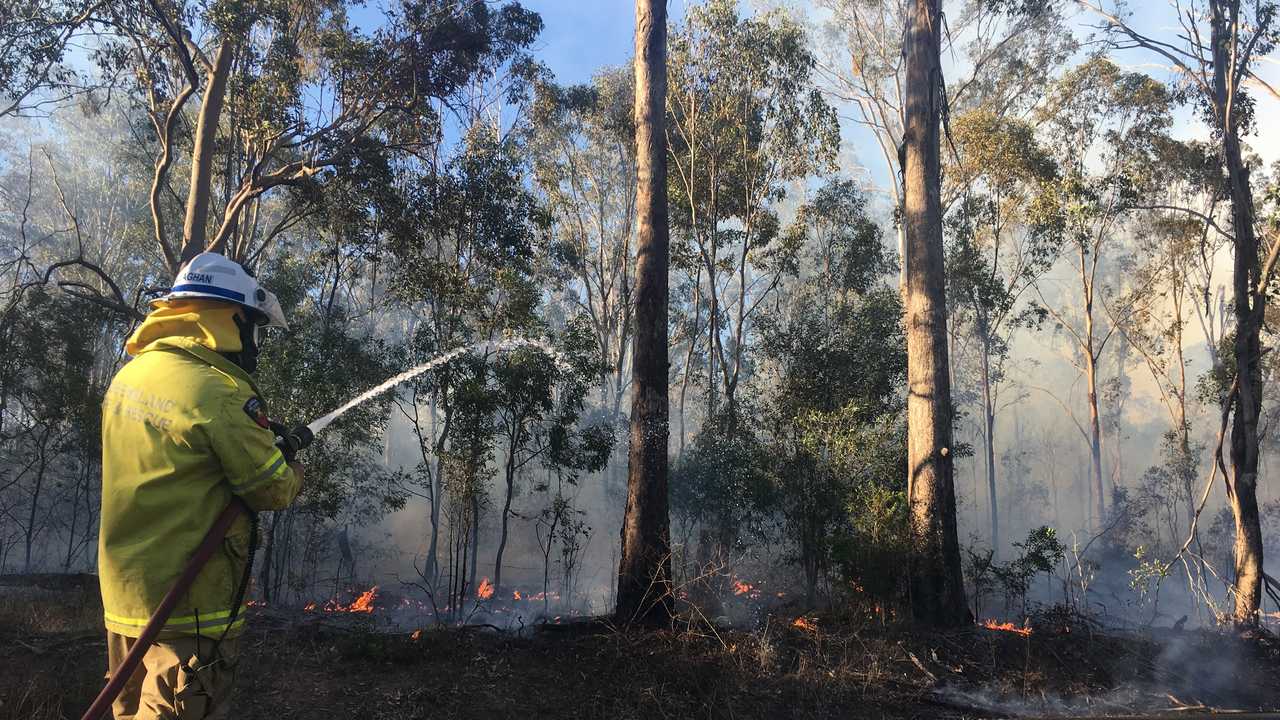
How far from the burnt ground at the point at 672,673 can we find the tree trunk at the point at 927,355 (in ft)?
2.06

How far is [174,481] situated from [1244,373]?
35.3 feet

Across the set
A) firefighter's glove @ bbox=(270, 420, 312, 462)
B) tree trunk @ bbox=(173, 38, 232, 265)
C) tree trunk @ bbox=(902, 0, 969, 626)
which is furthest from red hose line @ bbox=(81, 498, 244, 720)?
tree trunk @ bbox=(173, 38, 232, 265)

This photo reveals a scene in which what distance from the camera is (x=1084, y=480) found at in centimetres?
5241

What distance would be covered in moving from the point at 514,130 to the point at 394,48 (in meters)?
7.40

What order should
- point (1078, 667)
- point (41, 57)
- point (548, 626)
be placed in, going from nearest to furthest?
point (1078, 667), point (548, 626), point (41, 57)

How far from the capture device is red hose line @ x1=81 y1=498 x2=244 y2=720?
2.11 meters

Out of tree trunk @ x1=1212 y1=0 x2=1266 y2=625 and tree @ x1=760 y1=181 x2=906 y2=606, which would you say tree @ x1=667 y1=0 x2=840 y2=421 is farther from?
tree trunk @ x1=1212 y1=0 x2=1266 y2=625

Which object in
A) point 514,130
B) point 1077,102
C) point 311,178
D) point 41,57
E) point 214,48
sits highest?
point 1077,102

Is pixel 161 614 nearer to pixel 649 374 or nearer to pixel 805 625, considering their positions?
pixel 649 374

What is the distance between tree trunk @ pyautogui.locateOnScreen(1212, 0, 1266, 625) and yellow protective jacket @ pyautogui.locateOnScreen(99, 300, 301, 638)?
406 inches

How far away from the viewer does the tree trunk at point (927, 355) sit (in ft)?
22.4

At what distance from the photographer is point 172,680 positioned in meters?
2.26

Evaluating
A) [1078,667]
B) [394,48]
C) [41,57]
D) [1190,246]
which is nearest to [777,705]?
[1078,667]

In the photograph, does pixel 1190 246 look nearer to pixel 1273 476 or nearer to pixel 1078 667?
pixel 1078 667
